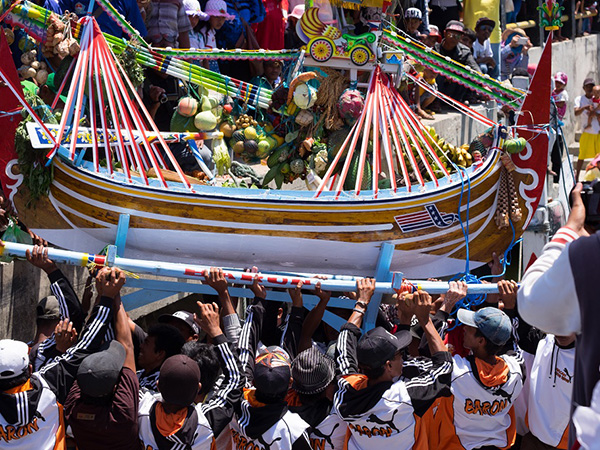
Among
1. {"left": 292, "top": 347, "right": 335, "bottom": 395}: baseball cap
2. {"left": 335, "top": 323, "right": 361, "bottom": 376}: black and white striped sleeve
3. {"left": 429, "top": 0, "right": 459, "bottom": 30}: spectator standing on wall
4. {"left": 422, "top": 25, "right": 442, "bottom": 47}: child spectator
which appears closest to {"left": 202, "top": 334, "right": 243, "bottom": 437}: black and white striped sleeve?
{"left": 292, "top": 347, "right": 335, "bottom": 395}: baseball cap

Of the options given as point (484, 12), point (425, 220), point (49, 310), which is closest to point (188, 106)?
point (425, 220)

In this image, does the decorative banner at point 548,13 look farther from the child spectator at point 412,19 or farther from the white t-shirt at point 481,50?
the child spectator at point 412,19

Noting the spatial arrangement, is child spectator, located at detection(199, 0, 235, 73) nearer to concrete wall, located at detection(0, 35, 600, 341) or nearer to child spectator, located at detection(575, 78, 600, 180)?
concrete wall, located at detection(0, 35, 600, 341)

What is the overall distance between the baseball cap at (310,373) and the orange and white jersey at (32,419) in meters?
1.07

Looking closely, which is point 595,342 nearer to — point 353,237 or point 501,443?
point 501,443

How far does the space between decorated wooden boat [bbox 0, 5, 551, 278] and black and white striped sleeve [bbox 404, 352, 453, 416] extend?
1225 millimetres

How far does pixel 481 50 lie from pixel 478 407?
25.0 feet

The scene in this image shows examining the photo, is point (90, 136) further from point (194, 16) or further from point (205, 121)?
point (194, 16)

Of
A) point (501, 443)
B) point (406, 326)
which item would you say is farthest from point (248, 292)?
point (501, 443)

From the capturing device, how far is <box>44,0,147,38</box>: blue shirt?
644 centimetres

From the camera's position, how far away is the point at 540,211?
767 cm

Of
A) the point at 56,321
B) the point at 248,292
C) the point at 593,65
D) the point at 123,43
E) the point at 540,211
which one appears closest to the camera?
the point at 56,321

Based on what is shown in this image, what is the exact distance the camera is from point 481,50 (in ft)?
34.8

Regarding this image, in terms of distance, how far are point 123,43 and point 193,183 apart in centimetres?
136
